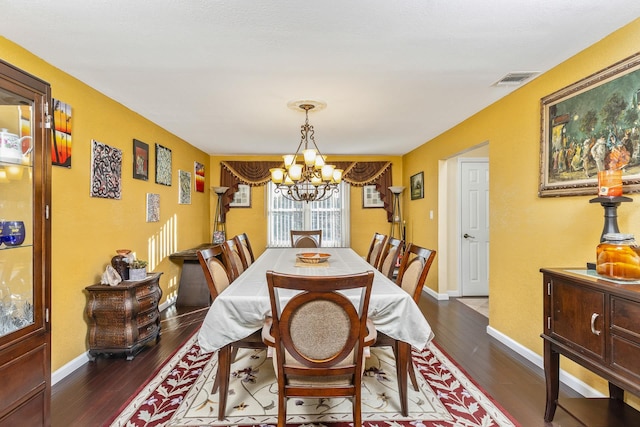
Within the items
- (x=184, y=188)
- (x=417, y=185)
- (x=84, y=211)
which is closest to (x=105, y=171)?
(x=84, y=211)

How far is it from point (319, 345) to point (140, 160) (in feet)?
10.4

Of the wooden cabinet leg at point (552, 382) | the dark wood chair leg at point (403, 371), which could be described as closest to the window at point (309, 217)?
the dark wood chair leg at point (403, 371)

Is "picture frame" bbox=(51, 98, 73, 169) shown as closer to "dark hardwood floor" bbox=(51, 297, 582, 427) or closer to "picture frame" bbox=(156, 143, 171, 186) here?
"picture frame" bbox=(156, 143, 171, 186)

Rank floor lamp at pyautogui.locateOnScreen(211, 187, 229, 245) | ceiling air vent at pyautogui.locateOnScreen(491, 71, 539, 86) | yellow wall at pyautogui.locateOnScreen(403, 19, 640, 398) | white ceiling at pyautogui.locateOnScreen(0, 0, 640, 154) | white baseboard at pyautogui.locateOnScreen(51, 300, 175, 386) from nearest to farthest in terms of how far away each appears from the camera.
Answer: white ceiling at pyautogui.locateOnScreen(0, 0, 640, 154) < yellow wall at pyautogui.locateOnScreen(403, 19, 640, 398) < white baseboard at pyautogui.locateOnScreen(51, 300, 175, 386) < ceiling air vent at pyautogui.locateOnScreen(491, 71, 539, 86) < floor lamp at pyautogui.locateOnScreen(211, 187, 229, 245)

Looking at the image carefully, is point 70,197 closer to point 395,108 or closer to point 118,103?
point 118,103

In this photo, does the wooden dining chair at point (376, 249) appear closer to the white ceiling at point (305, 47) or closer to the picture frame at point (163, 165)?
the white ceiling at point (305, 47)

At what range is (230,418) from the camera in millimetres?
2049

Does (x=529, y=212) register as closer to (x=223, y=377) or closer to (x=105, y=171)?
(x=223, y=377)

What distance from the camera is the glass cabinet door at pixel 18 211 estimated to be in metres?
1.59

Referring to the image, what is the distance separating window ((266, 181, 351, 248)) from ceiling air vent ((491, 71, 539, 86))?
3.71 m

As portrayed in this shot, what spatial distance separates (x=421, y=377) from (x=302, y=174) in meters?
2.03

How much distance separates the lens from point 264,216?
6.36 metres

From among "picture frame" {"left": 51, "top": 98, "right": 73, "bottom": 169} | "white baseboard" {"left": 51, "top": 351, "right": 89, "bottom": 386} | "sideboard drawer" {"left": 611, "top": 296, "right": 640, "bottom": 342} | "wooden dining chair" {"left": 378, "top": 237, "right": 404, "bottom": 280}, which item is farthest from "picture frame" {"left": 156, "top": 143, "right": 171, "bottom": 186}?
"sideboard drawer" {"left": 611, "top": 296, "right": 640, "bottom": 342}

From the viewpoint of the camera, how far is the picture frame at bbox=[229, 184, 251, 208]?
6.35 meters
